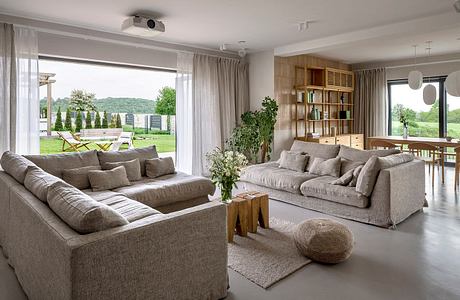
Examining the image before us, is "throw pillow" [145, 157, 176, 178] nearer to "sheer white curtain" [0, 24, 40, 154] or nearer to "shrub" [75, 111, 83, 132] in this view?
"sheer white curtain" [0, 24, 40, 154]

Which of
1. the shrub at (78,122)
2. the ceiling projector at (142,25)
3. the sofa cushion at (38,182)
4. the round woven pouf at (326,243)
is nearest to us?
the sofa cushion at (38,182)

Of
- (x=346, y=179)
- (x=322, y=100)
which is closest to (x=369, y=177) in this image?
(x=346, y=179)

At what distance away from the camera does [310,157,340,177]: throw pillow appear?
4.48 meters

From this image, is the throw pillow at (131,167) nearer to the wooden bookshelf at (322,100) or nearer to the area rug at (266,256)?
the area rug at (266,256)

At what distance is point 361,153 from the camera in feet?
14.8

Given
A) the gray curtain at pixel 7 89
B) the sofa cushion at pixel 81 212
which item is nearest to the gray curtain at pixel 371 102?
the gray curtain at pixel 7 89

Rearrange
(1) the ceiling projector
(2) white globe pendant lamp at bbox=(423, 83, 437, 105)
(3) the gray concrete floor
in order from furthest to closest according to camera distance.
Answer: (2) white globe pendant lamp at bbox=(423, 83, 437, 105), (1) the ceiling projector, (3) the gray concrete floor

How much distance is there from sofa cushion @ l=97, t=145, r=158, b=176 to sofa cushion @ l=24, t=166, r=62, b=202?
4.70 feet

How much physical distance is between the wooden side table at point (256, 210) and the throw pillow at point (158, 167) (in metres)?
1.35

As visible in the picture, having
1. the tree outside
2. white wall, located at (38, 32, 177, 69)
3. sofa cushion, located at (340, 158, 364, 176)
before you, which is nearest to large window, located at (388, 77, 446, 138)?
sofa cushion, located at (340, 158, 364, 176)

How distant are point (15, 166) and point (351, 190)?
3555 mm

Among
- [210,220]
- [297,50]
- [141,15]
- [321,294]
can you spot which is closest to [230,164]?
[210,220]

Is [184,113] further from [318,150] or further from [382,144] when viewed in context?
[382,144]

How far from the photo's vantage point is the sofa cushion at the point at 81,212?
67.7 inches
